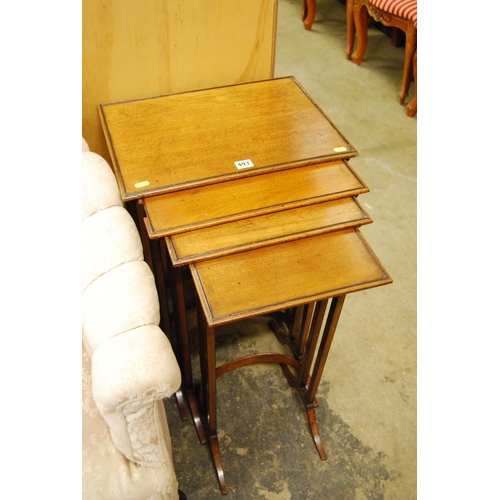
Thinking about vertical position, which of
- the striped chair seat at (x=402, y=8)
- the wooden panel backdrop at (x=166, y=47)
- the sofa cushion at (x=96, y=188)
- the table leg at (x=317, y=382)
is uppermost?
the wooden panel backdrop at (x=166, y=47)

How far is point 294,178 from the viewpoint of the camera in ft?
4.19

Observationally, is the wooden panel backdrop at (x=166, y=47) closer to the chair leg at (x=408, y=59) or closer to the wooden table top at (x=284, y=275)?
the wooden table top at (x=284, y=275)

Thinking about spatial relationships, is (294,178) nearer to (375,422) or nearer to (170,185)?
(170,185)

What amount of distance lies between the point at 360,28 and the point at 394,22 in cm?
43

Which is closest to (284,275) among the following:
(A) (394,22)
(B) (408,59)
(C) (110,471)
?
(C) (110,471)

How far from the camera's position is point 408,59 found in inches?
117

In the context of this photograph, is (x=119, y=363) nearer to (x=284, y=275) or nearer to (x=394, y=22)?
(x=284, y=275)

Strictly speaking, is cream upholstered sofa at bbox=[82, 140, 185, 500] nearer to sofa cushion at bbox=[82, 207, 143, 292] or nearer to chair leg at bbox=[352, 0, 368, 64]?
sofa cushion at bbox=[82, 207, 143, 292]

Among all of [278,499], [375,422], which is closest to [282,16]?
[375,422]

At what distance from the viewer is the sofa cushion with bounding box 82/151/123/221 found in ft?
3.92

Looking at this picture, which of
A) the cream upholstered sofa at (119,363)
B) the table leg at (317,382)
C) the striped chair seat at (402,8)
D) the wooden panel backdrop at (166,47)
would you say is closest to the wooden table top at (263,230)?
the cream upholstered sofa at (119,363)

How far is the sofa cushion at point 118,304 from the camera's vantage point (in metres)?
1.02

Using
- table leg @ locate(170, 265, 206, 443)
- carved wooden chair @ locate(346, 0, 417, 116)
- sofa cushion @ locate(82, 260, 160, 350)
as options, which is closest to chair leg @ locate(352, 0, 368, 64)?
carved wooden chair @ locate(346, 0, 417, 116)

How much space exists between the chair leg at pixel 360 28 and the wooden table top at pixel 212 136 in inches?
84.2
